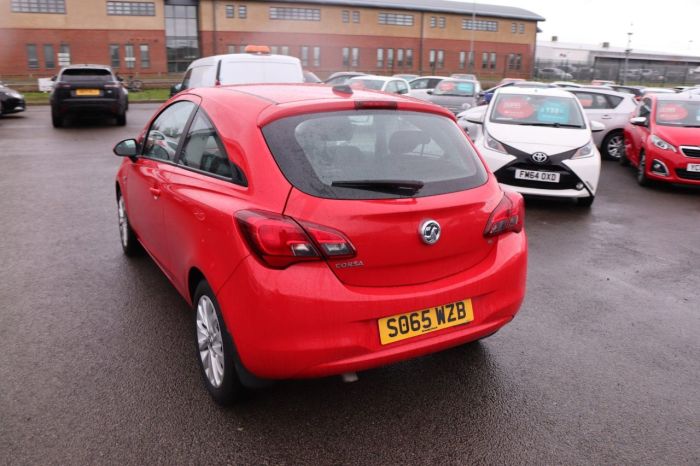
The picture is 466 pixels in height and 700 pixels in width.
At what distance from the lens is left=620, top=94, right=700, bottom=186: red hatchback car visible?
9020mm

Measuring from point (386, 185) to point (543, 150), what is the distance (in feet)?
18.1

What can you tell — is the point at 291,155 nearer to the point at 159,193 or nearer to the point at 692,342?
the point at 159,193

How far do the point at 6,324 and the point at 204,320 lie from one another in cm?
177

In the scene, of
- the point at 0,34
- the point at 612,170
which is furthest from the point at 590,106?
the point at 0,34

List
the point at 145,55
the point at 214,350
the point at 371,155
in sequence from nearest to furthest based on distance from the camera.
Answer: the point at 371,155 < the point at 214,350 < the point at 145,55

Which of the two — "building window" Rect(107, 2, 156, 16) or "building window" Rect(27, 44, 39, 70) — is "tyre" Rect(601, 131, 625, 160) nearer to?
"building window" Rect(107, 2, 156, 16)

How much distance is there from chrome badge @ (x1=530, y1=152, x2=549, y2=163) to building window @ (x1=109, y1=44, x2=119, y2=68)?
54.5 m

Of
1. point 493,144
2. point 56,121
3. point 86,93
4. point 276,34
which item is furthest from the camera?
point 276,34

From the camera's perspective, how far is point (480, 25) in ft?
225

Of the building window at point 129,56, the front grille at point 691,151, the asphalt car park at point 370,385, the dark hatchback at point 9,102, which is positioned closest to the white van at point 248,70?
the asphalt car park at point 370,385

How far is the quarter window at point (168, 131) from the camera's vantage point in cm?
387

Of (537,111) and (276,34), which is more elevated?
(276,34)

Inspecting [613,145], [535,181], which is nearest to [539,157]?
[535,181]

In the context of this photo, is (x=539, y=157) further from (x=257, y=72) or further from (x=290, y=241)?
(x=290, y=241)
